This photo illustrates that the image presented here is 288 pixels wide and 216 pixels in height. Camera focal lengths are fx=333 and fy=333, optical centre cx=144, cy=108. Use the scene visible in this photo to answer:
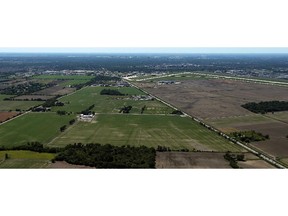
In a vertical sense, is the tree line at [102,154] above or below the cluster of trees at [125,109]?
above

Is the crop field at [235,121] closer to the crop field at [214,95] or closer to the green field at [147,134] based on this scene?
the crop field at [214,95]

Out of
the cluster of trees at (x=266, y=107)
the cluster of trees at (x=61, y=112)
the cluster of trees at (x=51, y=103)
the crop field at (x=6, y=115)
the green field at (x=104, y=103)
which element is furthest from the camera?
the cluster of trees at (x=51, y=103)

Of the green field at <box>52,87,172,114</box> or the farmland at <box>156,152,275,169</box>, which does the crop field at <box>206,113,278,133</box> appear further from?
the farmland at <box>156,152,275,169</box>

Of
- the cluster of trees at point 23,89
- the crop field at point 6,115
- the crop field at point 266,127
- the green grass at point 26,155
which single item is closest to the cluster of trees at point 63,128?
the green grass at point 26,155

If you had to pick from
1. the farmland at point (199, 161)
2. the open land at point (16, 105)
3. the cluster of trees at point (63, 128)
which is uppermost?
the farmland at point (199, 161)

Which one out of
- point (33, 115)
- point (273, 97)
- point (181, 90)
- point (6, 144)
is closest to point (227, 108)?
point (273, 97)

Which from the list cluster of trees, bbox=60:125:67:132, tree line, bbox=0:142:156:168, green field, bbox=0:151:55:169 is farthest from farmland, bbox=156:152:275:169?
cluster of trees, bbox=60:125:67:132
